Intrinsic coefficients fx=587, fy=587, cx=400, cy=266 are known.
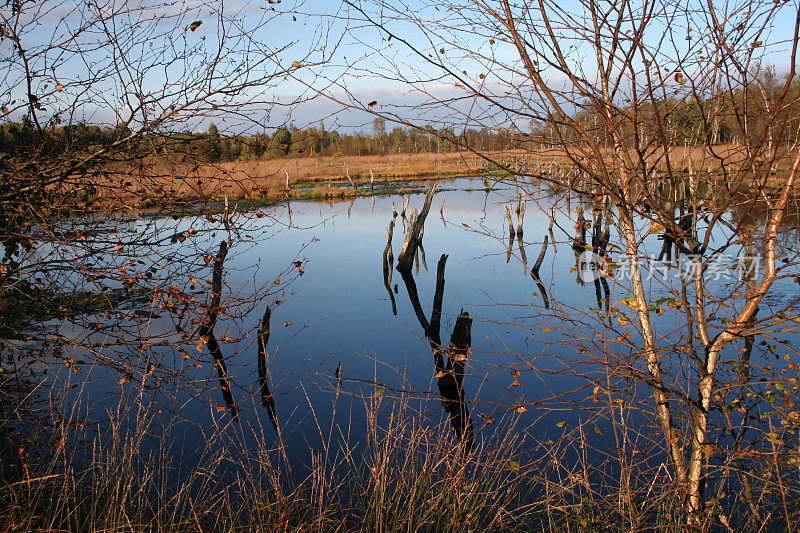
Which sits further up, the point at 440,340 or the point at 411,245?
the point at 411,245

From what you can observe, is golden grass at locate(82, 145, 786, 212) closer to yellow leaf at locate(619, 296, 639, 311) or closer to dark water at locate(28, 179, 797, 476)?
dark water at locate(28, 179, 797, 476)

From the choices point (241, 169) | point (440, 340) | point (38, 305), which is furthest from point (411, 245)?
point (38, 305)

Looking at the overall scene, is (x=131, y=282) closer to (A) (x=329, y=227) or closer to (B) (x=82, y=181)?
(B) (x=82, y=181)

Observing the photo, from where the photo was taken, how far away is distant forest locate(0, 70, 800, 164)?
2.44 m

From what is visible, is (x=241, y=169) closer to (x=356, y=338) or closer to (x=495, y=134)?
(x=495, y=134)

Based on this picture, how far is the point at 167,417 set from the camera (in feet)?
22.7

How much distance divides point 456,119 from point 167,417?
5718 millimetres

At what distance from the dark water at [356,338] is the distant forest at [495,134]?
1.09ft

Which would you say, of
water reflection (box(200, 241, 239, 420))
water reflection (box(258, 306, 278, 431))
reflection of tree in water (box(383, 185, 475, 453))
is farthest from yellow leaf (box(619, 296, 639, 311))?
water reflection (box(258, 306, 278, 431))

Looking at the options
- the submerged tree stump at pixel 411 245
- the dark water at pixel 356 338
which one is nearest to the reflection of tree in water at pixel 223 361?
the dark water at pixel 356 338

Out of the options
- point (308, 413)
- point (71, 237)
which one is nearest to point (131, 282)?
point (71, 237)

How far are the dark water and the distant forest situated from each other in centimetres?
33

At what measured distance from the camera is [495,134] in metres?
2.75

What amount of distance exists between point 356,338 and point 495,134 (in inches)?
284
